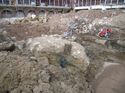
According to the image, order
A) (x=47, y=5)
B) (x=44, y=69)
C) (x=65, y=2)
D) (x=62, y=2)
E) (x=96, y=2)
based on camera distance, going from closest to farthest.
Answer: (x=44, y=69), (x=96, y=2), (x=47, y=5), (x=62, y=2), (x=65, y=2)

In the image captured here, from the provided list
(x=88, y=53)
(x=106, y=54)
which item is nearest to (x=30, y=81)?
(x=88, y=53)

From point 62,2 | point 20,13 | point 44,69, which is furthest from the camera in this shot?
point 62,2

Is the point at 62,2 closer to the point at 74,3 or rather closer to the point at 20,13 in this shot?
the point at 74,3

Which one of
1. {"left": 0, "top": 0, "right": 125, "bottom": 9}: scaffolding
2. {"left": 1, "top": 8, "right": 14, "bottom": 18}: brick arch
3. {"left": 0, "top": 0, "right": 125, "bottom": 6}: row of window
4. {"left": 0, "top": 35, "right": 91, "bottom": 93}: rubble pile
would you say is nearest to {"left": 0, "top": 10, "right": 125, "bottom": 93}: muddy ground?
{"left": 0, "top": 35, "right": 91, "bottom": 93}: rubble pile

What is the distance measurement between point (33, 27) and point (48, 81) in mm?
23787

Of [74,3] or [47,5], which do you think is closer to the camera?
[47,5]

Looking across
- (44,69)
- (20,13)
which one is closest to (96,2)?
(20,13)

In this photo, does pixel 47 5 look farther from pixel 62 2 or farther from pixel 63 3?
pixel 63 3

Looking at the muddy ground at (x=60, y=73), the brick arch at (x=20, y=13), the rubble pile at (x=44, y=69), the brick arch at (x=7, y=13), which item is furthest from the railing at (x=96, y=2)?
the rubble pile at (x=44, y=69)

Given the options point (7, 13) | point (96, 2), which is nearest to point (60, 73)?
point (7, 13)

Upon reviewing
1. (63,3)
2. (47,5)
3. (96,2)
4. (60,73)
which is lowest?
(60,73)

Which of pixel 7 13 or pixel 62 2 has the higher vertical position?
pixel 62 2

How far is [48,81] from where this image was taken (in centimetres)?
2253

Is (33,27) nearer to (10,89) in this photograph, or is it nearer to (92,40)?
(92,40)
